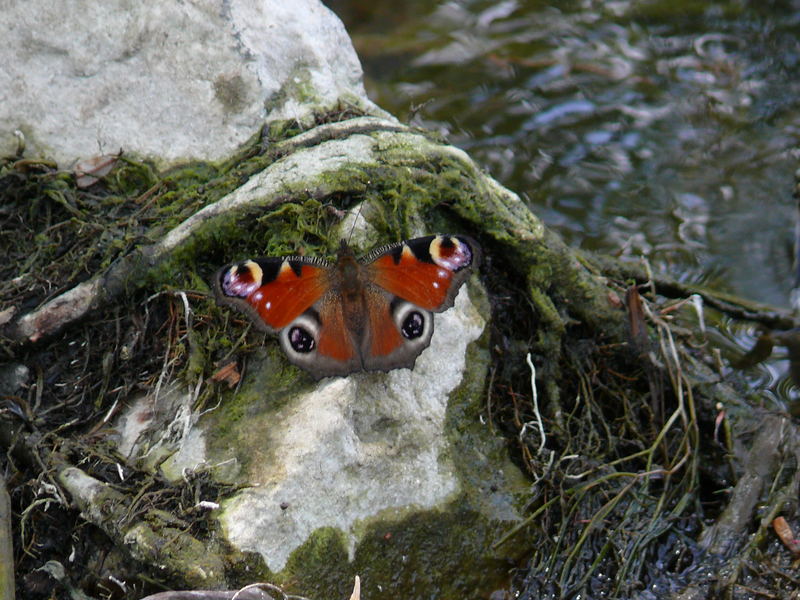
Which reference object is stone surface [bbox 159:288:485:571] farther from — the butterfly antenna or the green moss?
the butterfly antenna

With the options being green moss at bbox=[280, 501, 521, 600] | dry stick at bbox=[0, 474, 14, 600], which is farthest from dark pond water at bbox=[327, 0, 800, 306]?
dry stick at bbox=[0, 474, 14, 600]

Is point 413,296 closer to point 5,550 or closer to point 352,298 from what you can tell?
point 352,298

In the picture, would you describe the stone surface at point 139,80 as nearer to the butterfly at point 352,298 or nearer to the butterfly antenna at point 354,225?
the butterfly antenna at point 354,225

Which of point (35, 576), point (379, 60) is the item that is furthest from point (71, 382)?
point (379, 60)

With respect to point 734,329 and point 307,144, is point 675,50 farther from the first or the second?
point 307,144

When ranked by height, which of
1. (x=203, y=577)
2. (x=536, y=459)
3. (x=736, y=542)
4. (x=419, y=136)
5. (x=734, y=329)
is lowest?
(x=734, y=329)
